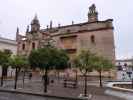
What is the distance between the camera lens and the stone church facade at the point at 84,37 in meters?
34.5

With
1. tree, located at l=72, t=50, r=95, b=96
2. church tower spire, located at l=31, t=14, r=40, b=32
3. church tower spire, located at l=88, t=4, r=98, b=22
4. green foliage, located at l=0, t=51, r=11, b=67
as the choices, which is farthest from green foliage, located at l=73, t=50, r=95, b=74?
church tower spire, located at l=31, t=14, r=40, b=32

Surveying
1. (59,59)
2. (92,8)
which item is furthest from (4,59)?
(92,8)

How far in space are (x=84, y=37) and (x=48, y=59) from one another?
22475 millimetres

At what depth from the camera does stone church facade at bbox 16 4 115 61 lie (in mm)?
34469

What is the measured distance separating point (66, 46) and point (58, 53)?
23245 mm

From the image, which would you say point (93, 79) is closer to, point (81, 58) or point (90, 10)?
point (90, 10)

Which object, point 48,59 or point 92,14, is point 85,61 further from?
point 92,14

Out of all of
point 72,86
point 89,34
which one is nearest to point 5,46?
point 89,34

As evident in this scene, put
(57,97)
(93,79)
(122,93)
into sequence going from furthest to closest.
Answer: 1. (93,79)
2. (57,97)
3. (122,93)

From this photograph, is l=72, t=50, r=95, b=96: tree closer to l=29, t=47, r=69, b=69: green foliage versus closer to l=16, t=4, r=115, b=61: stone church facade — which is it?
l=29, t=47, r=69, b=69: green foliage

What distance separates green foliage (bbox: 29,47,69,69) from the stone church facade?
1454cm

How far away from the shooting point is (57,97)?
13336 mm

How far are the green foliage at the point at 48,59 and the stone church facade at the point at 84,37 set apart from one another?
573 inches

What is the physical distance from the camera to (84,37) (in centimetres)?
3725
